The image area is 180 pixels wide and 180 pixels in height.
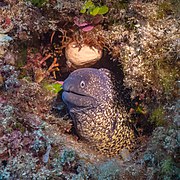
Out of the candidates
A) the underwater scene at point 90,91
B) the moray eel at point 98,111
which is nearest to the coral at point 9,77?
the underwater scene at point 90,91

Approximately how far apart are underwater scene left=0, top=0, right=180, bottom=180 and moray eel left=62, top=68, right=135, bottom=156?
1cm

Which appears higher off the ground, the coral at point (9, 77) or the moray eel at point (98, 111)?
the coral at point (9, 77)

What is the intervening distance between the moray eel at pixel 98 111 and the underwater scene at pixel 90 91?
0.01 meters

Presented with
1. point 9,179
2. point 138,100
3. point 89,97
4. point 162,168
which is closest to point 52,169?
point 9,179

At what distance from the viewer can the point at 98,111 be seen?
3.28 m

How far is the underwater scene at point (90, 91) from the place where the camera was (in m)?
2.26

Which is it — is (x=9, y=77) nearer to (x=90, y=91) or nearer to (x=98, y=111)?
(x=90, y=91)

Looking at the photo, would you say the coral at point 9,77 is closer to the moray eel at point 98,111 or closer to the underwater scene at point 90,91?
the underwater scene at point 90,91

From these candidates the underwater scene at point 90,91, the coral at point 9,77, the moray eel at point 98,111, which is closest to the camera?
the underwater scene at point 90,91

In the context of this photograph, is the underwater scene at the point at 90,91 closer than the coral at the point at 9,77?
Yes

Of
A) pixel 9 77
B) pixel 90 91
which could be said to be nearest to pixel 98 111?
pixel 90 91

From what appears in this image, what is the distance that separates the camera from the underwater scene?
226 cm

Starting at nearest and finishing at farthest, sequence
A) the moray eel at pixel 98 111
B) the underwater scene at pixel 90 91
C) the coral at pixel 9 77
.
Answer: the underwater scene at pixel 90 91 < the coral at pixel 9 77 < the moray eel at pixel 98 111

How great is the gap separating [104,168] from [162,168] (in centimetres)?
48
